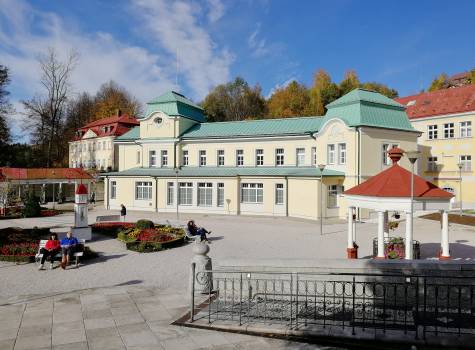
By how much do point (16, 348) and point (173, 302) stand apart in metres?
3.45

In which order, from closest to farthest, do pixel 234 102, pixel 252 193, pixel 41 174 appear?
pixel 252 193 < pixel 41 174 < pixel 234 102

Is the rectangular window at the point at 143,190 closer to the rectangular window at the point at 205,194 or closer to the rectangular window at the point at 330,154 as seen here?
the rectangular window at the point at 205,194

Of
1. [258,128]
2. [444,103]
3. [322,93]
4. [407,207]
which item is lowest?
[407,207]

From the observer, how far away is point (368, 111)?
85.3ft

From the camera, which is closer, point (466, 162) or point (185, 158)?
point (466, 162)

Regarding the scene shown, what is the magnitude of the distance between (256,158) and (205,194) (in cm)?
536

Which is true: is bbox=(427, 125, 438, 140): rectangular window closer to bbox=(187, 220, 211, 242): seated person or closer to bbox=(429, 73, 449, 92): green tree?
bbox=(429, 73, 449, 92): green tree

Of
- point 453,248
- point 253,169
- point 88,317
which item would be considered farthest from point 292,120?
point 88,317

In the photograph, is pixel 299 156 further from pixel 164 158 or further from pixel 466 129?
pixel 466 129

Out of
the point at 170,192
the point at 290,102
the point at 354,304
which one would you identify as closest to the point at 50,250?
the point at 354,304

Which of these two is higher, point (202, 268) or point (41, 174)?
point (41, 174)

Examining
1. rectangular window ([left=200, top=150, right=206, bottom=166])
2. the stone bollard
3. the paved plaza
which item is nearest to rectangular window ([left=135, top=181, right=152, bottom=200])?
rectangular window ([left=200, top=150, right=206, bottom=166])

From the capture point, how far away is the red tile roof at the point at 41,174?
36.3 m

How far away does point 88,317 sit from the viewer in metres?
8.02
